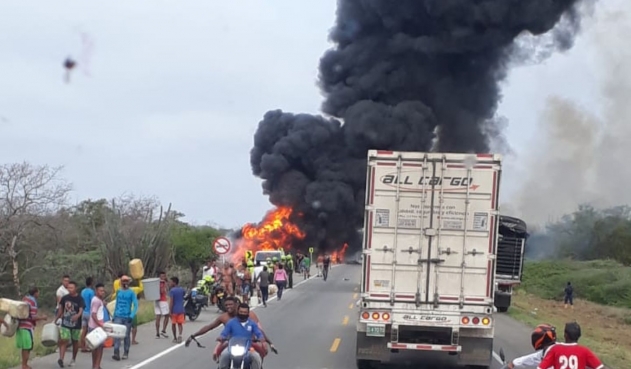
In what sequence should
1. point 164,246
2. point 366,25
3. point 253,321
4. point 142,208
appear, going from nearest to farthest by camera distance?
point 253,321
point 164,246
point 366,25
point 142,208

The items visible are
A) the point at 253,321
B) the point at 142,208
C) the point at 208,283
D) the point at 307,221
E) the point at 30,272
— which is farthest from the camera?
the point at 142,208

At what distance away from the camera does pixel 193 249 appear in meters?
43.8

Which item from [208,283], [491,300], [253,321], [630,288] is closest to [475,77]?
[630,288]

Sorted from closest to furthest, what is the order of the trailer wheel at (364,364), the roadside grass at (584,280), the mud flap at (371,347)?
the mud flap at (371,347) < the trailer wheel at (364,364) < the roadside grass at (584,280)

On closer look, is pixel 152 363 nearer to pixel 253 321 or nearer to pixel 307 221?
pixel 253 321

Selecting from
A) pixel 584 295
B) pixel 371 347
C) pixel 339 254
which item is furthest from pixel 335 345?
pixel 584 295

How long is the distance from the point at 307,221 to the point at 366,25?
36.7 ft

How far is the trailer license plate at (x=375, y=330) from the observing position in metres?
→ 13.2

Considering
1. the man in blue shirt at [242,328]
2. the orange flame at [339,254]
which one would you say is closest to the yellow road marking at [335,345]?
the man in blue shirt at [242,328]

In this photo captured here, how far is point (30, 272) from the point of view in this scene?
33844mm

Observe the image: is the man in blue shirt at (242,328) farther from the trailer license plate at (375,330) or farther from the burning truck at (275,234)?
the burning truck at (275,234)

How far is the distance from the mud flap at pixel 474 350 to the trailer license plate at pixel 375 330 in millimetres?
1202

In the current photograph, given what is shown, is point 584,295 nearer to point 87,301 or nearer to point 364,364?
point 364,364

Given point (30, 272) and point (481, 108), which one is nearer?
point (30, 272)
